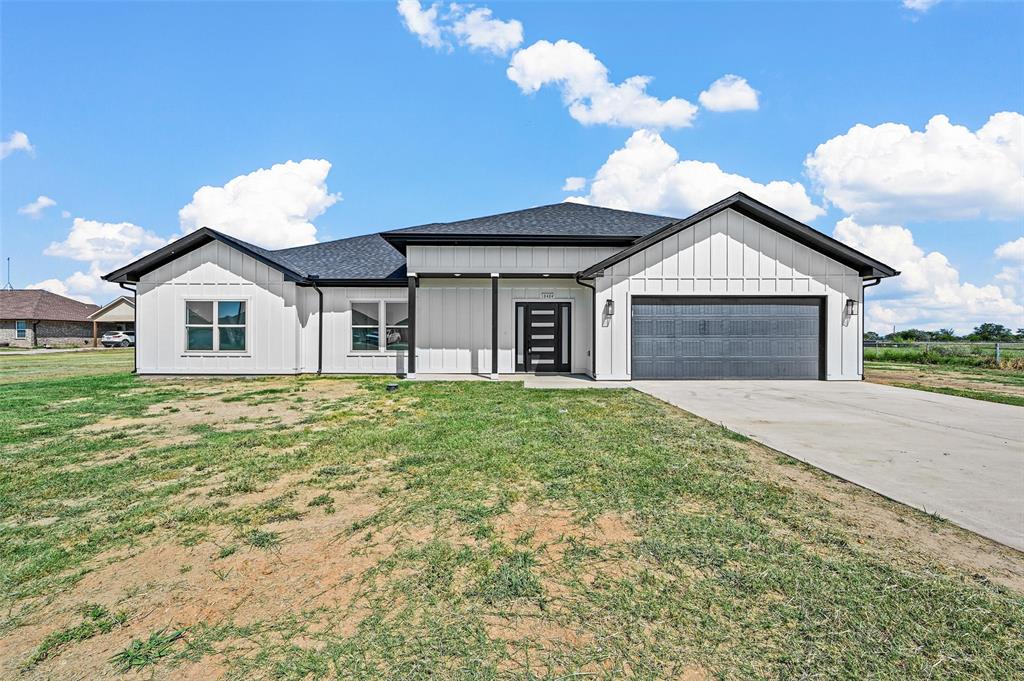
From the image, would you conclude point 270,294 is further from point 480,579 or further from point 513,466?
point 480,579

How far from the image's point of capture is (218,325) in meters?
13.6

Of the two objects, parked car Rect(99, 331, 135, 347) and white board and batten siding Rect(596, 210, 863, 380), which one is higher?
white board and batten siding Rect(596, 210, 863, 380)

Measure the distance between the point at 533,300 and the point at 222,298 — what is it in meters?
9.44

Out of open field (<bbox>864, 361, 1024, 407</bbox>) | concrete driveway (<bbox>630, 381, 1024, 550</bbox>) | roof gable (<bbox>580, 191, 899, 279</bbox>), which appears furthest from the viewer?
roof gable (<bbox>580, 191, 899, 279</bbox>)

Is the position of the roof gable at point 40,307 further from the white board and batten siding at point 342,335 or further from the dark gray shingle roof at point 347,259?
the white board and batten siding at point 342,335

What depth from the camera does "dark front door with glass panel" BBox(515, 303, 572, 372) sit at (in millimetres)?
13500

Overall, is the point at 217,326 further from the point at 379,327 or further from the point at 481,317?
the point at 481,317

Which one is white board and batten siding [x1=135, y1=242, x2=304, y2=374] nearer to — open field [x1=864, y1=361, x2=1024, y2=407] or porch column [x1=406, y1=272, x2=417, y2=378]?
porch column [x1=406, y1=272, x2=417, y2=378]

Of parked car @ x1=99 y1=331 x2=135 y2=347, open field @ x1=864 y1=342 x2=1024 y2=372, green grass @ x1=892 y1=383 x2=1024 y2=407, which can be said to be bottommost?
green grass @ x1=892 y1=383 x2=1024 y2=407

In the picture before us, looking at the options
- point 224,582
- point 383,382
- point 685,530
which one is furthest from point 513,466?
point 383,382

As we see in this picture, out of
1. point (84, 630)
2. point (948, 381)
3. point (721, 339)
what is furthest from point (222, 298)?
point (948, 381)

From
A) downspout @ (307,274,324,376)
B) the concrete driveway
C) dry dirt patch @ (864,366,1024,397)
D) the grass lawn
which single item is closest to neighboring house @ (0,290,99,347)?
downspout @ (307,274,324,376)

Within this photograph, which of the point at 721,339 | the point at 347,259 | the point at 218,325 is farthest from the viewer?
the point at 347,259

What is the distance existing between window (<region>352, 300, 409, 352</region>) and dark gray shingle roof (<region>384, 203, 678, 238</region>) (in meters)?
2.81
